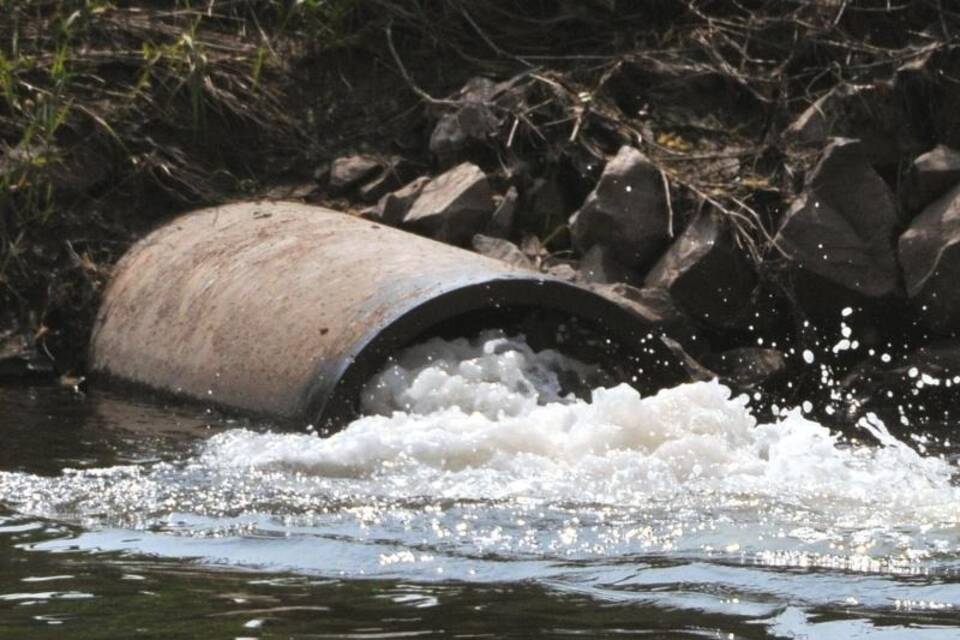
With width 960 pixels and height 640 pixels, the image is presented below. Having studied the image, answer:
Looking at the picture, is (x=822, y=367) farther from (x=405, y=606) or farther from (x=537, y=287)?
(x=405, y=606)

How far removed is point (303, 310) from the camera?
18.6ft

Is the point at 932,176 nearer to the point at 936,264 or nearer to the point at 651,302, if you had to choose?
the point at 936,264

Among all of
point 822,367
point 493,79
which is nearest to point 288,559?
point 822,367

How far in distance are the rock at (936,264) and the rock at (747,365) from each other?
52 cm

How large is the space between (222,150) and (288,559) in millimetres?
4051

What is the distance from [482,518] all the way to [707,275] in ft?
8.57

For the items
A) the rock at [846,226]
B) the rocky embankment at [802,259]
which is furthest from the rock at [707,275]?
the rock at [846,226]

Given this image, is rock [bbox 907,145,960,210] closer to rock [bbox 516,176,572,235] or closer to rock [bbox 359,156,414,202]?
rock [bbox 516,176,572,235]

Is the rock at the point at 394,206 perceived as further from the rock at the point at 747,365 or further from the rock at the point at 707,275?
the rock at the point at 747,365

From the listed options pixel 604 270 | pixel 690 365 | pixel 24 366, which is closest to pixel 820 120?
pixel 604 270

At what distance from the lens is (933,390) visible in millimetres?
6316

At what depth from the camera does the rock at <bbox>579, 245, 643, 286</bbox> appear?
6645 millimetres

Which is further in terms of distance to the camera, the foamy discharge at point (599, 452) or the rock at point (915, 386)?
the rock at point (915, 386)

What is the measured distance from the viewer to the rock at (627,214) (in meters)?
6.68
